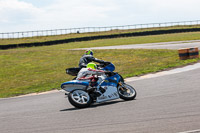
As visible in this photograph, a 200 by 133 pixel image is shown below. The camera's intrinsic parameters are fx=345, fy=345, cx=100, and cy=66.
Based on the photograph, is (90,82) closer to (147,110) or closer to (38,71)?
(147,110)

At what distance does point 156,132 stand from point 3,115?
6076 millimetres

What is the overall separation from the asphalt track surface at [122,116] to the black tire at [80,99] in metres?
0.20

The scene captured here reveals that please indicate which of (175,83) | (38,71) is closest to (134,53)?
(38,71)

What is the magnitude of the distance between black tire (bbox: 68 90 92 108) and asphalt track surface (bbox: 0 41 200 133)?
200 mm

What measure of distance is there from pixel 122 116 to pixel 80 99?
2.45 metres

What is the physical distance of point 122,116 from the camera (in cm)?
863

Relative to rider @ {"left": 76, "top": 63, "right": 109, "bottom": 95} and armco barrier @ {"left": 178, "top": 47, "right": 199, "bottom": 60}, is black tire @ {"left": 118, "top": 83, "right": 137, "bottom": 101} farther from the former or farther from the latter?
armco barrier @ {"left": 178, "top": 47, "right": 199, "bottom": 60}

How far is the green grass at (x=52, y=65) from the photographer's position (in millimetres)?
20812

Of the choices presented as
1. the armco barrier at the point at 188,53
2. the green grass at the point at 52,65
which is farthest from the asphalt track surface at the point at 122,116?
the armco barrier at the point at 188,53

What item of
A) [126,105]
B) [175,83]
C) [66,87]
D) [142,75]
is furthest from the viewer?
[142,75]

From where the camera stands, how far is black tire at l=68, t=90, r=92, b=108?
34.7 ft

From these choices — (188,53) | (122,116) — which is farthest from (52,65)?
(122,116)

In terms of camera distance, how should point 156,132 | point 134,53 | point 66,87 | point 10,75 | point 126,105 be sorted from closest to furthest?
point 156,132, point 126,105, point 66,87, point 10,75, point 134,53

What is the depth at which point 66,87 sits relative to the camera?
11.1 meters
